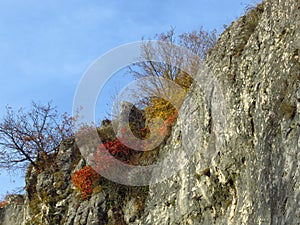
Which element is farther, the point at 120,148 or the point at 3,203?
the point at 3,203

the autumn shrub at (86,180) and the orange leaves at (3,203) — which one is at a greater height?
the orange leaves at (3,203)

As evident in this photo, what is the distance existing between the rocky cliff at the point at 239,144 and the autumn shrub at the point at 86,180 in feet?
1.96

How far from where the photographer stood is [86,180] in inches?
911

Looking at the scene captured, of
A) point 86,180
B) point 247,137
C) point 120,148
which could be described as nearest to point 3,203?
point 86,180

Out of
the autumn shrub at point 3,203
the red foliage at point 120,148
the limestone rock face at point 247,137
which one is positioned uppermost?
the autumn shrub at point 3,203

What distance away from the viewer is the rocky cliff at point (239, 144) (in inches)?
516

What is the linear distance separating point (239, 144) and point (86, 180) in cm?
930

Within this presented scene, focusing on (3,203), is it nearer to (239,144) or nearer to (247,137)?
(239,144)

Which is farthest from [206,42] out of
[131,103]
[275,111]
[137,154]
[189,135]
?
[275,111]

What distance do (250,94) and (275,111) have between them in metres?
1.63

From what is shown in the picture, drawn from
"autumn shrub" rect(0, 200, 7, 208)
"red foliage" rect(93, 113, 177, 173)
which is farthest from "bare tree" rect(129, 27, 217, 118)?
"autumn shrub" rect(0, 200, 7, 208)

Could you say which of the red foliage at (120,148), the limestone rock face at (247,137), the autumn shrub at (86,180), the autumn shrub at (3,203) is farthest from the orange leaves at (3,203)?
the limestone rock face at (247,137)

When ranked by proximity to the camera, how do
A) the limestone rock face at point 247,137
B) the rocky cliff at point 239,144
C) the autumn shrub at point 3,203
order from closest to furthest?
the limestone rock face at point 247,137, the rocky cliff at point 239,144, the autumn shrub at point 3,203

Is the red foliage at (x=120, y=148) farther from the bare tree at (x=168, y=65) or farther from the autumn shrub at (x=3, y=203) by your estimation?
the autumn shrub at (x=3, y=203)
